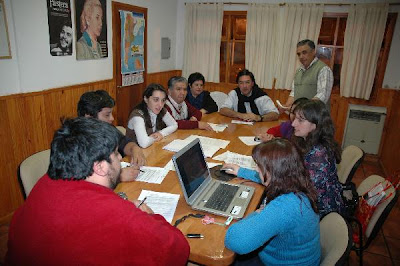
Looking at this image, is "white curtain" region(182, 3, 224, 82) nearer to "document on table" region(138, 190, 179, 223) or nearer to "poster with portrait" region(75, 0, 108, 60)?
"poster with portrait" region(75, 0, 108, 60)

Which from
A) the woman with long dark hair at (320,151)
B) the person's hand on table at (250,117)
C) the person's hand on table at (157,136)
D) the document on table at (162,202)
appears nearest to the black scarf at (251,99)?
the person's hand on table at (250,117)

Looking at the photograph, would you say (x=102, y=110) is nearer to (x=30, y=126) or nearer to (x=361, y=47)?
(x=30, y=126)

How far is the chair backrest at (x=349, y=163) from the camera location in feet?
7.57

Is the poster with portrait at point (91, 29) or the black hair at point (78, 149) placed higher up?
the poster with portrait at point (91, 29)

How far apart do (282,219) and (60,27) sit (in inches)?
121

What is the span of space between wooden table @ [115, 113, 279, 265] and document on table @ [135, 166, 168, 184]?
4 cm

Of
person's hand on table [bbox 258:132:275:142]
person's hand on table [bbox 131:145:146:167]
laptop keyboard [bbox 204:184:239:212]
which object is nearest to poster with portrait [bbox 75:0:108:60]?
person's hand on table [bbox 131:145:146:167]

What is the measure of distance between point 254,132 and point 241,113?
611 mm

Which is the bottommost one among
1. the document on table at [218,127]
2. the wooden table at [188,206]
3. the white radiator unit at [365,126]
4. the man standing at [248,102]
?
the white radiator unit at [365,126]

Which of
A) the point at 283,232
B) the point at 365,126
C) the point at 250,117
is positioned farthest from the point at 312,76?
the point at 283,232

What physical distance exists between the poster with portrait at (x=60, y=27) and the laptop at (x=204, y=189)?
229cm

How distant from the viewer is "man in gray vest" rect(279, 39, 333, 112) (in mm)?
3543

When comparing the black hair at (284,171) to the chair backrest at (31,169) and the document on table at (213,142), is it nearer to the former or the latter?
the document on table at (213,142)

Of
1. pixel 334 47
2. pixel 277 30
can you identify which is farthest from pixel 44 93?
pixel 334 47
